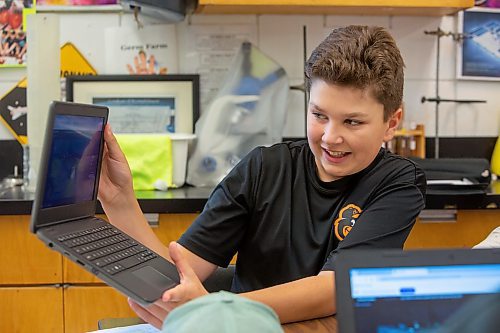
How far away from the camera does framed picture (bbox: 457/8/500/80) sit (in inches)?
99.2

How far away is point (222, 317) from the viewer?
457 millimetres

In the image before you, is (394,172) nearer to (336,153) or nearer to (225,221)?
(336,153)

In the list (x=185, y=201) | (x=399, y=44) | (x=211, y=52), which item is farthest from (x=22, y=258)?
(x=399, y=44)

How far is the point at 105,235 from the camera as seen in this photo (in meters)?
0.88

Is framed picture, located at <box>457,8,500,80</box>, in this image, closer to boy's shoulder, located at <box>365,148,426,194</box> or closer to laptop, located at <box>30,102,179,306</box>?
boy's shoulder, located at <box>365,148,426,194</box>

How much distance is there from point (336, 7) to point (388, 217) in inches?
52.9

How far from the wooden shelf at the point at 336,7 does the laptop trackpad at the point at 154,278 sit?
1.50 metres

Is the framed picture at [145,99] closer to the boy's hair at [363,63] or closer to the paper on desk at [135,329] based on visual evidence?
the boy's hair at [363,63]

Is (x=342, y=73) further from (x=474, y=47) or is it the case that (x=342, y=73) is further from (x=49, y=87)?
(x=474, y=47)

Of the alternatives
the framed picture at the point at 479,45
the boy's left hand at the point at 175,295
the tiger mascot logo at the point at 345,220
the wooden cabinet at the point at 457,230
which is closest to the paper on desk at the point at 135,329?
the boy's left hand at the point at 175,295

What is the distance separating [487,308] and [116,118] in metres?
1.94

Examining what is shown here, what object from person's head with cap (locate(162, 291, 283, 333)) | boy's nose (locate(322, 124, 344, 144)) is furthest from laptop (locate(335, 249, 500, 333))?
boy's nose (locate(322, 124, 344, 144))

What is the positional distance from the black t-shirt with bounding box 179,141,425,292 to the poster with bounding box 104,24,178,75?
124cm

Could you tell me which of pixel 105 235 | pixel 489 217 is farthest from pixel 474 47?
pixel 105 235
